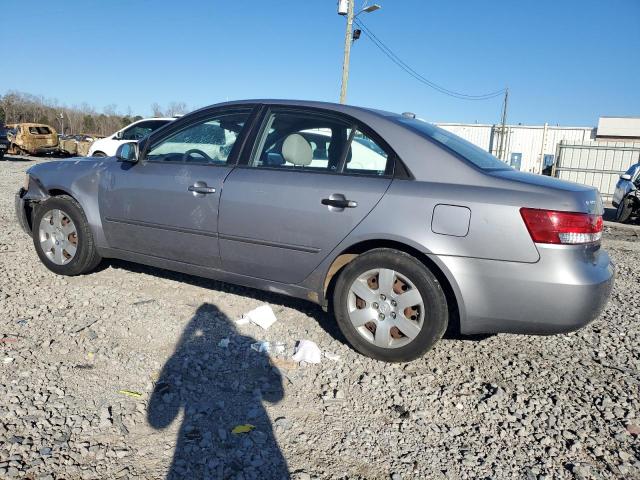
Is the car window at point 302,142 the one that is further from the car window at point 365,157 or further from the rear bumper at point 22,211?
the rear bumper at point 22,211

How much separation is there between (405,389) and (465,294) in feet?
2.18

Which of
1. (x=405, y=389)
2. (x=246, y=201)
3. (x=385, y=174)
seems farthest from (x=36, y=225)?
(x=405, y=389)

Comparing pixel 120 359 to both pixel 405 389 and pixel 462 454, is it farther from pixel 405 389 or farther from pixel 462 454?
pixel 462 454

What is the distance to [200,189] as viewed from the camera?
3678 mm

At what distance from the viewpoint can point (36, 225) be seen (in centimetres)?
460

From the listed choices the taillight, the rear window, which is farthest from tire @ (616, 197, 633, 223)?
the rear window

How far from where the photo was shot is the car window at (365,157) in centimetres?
323

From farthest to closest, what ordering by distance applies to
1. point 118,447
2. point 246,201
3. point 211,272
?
point 211,272, point 246,201, point 118,447

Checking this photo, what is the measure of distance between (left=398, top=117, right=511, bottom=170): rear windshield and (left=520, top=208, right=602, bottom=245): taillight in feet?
1.78

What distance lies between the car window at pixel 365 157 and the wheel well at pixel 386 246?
0.47 m

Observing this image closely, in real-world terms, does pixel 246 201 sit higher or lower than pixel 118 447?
higher

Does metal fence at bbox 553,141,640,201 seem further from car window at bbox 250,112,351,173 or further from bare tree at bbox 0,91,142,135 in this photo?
bare tree at bbox 0,91,142,135

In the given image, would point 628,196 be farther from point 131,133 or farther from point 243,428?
point 131,133

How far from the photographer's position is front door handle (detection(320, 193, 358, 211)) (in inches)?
124
